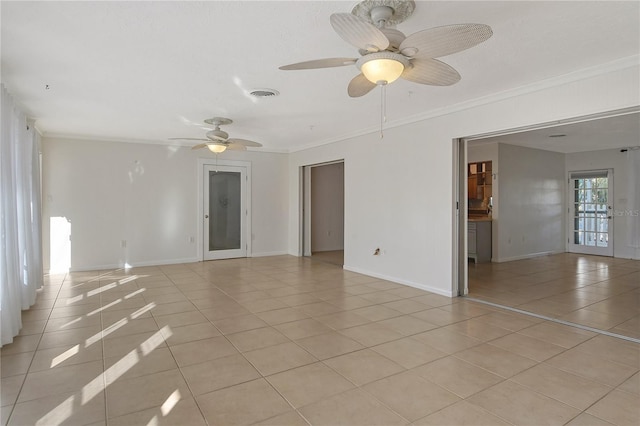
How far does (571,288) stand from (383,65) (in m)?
4.98

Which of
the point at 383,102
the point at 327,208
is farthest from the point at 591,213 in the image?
the point at 383,102

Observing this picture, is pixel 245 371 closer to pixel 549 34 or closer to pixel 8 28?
pixel 8 28

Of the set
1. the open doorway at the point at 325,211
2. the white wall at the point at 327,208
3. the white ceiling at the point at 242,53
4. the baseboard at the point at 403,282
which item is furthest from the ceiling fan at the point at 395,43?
the white wall at the point at 327,208

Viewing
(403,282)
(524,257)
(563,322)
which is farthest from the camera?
(524,257)

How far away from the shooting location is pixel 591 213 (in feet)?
28.7

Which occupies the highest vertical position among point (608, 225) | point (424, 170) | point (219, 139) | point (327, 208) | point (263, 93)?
point (263, 93)

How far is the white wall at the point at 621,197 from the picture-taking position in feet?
26.4

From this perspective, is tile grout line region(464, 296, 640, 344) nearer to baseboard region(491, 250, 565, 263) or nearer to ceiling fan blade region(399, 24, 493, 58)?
ceiling fan blade region(399, 24, 493, 58)

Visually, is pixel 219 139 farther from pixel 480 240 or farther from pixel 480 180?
pixel 480 180

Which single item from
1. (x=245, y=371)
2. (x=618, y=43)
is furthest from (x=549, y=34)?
(x=245, y=371)

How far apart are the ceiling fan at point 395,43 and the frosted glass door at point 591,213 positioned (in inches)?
327

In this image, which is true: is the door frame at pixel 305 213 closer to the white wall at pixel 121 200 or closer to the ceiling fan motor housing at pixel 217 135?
the white wall at pixel 121 200

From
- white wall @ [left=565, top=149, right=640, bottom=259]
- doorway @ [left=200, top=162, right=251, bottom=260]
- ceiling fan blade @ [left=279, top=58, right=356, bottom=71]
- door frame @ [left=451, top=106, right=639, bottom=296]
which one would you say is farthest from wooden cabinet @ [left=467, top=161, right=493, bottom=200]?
ceiling fan blade @ [left=279, top=58, right=356, bottom=71]

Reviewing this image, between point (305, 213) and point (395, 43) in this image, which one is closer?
point (395, 43)
